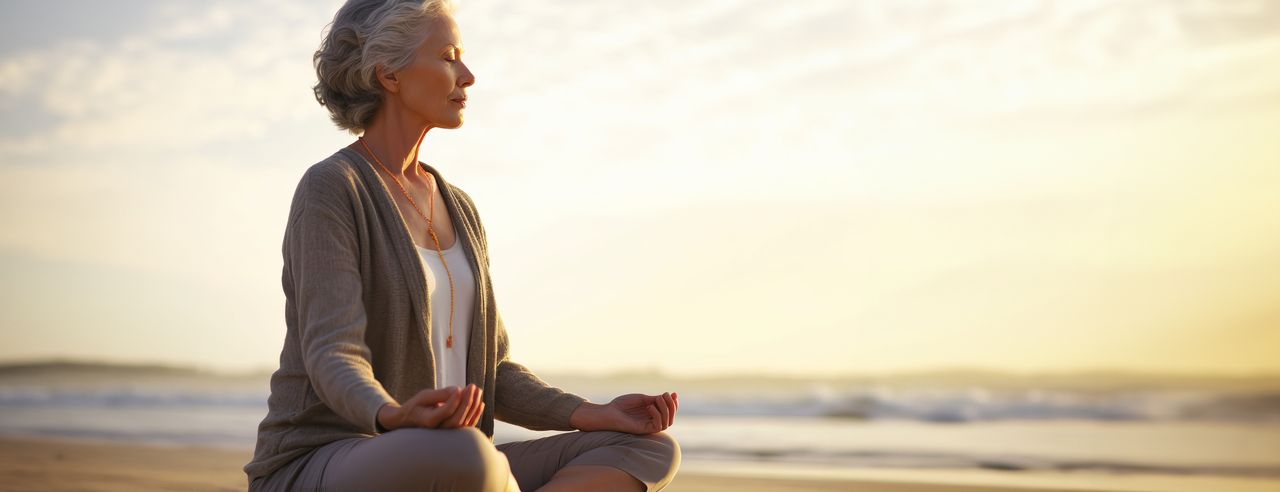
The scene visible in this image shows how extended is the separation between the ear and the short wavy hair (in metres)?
0.01

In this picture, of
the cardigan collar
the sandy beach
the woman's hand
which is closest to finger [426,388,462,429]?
the cardigan collar

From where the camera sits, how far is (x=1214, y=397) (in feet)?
44.7

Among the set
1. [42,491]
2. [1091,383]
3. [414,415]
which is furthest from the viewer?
[1091,383]

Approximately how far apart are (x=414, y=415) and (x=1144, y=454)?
699 centimetres

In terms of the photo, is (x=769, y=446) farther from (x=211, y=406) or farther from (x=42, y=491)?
(x=211, y=406)

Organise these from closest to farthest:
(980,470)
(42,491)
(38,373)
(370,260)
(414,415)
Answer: (414,415) → (370,260) → (42,491) → (980,470) → (38,373)

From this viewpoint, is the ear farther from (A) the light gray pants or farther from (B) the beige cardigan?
(A) the light gray pants

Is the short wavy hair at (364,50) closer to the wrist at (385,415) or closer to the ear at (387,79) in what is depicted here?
the ear at (387,79)

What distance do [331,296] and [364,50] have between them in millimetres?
576

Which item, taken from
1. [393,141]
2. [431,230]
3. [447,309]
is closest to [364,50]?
[393,141]

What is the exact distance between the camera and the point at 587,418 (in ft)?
8.03

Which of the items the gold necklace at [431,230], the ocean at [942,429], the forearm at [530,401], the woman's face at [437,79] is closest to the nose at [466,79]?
the woman's face at [437,79]

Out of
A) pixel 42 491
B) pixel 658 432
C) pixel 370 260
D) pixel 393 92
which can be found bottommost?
pixel 42 491

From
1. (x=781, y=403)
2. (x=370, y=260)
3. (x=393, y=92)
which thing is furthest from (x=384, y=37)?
(x=781, y=403)
